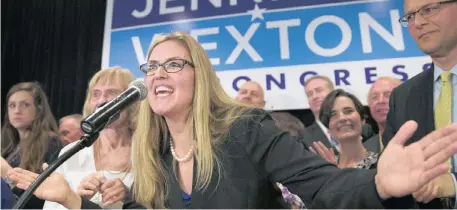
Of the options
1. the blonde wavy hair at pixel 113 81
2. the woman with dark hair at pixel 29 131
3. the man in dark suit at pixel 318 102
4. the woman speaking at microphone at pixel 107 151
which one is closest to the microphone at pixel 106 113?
the woman speaking at microphone at pixel 107 151

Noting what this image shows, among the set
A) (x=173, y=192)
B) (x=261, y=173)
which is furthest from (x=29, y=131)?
(x=261, y=173)

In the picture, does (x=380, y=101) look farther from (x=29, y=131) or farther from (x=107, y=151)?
(x=29, y=131)

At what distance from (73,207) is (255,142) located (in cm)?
57


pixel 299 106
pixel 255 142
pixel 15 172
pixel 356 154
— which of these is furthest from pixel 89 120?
pixel 299 106

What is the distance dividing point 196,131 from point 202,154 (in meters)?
0.07

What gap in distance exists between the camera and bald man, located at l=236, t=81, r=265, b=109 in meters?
2.62

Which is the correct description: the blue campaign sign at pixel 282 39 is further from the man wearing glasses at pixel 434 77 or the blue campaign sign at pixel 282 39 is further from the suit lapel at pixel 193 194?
the suit lapel at pixel 193 194

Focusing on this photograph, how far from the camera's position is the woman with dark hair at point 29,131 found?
6.82 ft

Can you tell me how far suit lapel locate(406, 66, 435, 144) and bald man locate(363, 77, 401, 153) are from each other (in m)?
0.88

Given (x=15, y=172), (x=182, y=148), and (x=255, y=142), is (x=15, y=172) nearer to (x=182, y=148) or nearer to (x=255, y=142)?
(x=182, y=148)

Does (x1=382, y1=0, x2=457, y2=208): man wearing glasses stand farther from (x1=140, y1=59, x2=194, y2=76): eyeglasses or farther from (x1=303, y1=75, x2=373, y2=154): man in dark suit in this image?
(x1=303, y1=75, x2=373, y2=154): man in dark suit

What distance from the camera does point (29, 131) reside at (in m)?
2.23

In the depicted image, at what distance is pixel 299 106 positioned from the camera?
9.10ft

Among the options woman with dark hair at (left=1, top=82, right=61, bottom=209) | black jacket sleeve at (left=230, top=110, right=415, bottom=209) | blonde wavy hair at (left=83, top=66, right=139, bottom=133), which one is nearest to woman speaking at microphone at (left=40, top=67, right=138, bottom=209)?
blonde wavy hair at (left=83, top=66, right=139, bottom=133)
